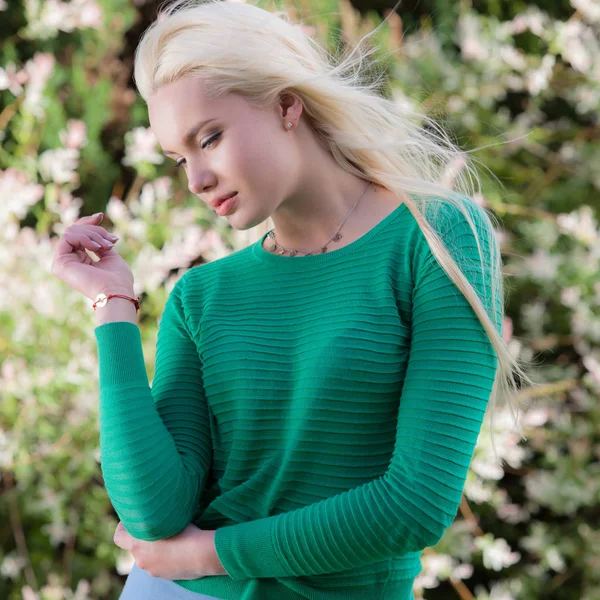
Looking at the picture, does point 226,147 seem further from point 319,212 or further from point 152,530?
point 152,530

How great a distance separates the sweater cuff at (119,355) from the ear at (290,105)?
387mm

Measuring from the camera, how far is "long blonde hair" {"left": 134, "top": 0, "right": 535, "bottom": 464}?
1244mm

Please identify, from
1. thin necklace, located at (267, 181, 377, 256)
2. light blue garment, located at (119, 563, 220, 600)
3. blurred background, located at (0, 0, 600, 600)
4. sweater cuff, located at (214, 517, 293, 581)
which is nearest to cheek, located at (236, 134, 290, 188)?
thin necklace, located at (267, 181, 377, 256)

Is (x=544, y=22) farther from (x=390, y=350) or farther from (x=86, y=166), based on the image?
(x=390, y=350)

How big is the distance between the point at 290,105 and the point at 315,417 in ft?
1.53

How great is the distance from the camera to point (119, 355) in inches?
51.1

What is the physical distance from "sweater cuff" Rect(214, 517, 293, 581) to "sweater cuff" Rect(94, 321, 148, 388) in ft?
0.86

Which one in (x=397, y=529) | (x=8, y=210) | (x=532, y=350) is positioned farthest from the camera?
(x=532, y=350)

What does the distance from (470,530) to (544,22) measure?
174cm

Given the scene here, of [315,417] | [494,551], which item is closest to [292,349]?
[315,417]

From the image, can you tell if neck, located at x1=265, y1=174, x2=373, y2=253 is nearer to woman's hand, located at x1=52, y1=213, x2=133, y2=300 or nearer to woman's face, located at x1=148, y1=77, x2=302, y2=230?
woman's face, located at x1=148, y1=77, x2=302, y2=230

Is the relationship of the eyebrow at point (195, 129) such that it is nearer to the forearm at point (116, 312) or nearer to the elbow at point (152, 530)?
the forearm at point (116, 312)

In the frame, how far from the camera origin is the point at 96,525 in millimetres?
2688

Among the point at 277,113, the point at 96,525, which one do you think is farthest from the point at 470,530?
the point at 277,113
